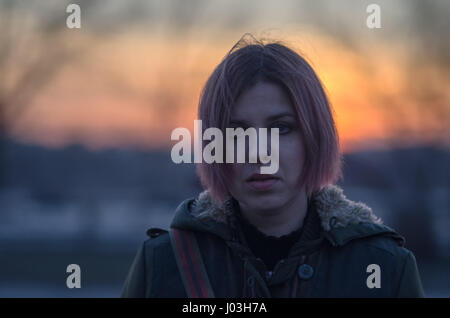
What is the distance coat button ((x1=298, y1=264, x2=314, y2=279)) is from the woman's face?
0.21m

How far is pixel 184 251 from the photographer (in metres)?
1.76

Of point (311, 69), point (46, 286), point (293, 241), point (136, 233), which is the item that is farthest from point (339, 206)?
point (136, 233)

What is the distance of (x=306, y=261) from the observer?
5.53 feet

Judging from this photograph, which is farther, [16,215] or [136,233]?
[16,215]

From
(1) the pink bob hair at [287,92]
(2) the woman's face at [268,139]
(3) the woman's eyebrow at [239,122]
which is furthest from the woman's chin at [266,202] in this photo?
(3) the woman's eyebrow at [239,122]

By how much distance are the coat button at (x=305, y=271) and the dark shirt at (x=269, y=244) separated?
0.09 metres

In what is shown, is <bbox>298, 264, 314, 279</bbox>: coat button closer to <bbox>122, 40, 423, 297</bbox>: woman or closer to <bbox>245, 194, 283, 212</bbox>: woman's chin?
<bbox>122, 40, 423, 297</bbox>: woman

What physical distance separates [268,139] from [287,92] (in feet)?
0.59

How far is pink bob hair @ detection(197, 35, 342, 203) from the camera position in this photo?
1705 millimetres

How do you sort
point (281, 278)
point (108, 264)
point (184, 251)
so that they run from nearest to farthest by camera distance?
point (281, 278)
point (184, 251)
point (108, 264)

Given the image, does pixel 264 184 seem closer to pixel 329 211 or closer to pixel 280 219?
pixel 280 219

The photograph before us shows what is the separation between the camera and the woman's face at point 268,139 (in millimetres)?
1655

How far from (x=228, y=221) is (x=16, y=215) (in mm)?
8787
